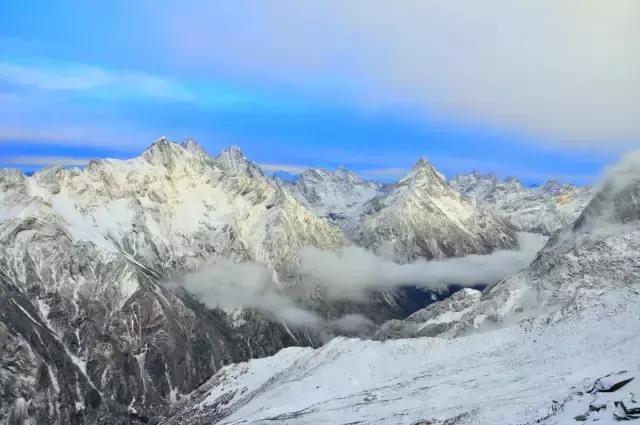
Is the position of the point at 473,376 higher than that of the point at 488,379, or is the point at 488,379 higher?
the point at 488,379

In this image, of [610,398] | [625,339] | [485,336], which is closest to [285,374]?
[485,336]

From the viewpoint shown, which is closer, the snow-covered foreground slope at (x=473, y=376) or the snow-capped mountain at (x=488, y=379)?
the snow-capped mountain at (x=488, y=379)

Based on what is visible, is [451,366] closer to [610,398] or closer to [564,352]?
[564,352]

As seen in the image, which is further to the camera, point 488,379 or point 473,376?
point 473,376

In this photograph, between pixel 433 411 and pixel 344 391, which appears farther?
pixel 344 391

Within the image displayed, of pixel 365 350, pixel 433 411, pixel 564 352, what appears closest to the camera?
pixel 433 411

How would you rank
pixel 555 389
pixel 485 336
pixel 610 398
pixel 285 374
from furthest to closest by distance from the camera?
pixel 285 374 → pixel 485 336 → pixel 555 389 → pixel 610 398

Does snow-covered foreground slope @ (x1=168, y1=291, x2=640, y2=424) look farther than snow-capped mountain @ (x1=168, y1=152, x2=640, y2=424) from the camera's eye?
Yes

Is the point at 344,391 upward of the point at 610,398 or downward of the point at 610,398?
downward
